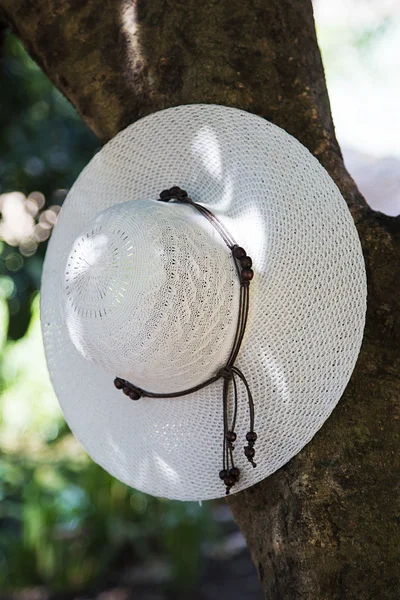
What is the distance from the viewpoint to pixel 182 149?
1.31m

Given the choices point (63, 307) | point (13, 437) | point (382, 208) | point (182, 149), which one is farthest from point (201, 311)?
point (13, 437)

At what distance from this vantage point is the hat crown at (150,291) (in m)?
1.03

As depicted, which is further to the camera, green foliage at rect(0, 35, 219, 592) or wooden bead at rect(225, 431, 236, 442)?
green foliage at rect(0, 35, 219, 592)

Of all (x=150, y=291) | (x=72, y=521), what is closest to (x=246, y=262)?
(x=150, y=291)

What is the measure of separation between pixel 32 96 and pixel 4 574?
2.18 m

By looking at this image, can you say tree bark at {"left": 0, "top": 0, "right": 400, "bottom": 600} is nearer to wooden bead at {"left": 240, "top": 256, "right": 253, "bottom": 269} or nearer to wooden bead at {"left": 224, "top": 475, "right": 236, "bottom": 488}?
wooden bead at {"left": 224, "top": 475, "right": 236, "bottom": 488}

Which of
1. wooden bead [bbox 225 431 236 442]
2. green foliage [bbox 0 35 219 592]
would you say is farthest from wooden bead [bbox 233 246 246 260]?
green foliage [bbox 0 35 219 592]

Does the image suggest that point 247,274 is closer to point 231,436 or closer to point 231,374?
point 231,374

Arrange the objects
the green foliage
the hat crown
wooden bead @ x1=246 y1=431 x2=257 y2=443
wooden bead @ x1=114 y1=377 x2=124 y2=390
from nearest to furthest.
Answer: the hat crown
wooden bead @ x1=246 y1=431 x2=257 y2=443
wooden bead @ x1=114 y1=377 x2=124 y2=390
the green foliage

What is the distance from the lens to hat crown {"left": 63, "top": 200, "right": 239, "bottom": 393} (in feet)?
3.36

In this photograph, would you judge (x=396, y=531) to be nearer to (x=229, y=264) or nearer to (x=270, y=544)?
(x=270, y=544)

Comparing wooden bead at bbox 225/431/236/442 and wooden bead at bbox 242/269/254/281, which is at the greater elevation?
wooden bead at bbox 242/269/254/281

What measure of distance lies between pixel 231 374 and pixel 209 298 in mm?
163

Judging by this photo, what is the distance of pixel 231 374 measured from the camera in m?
1.16
